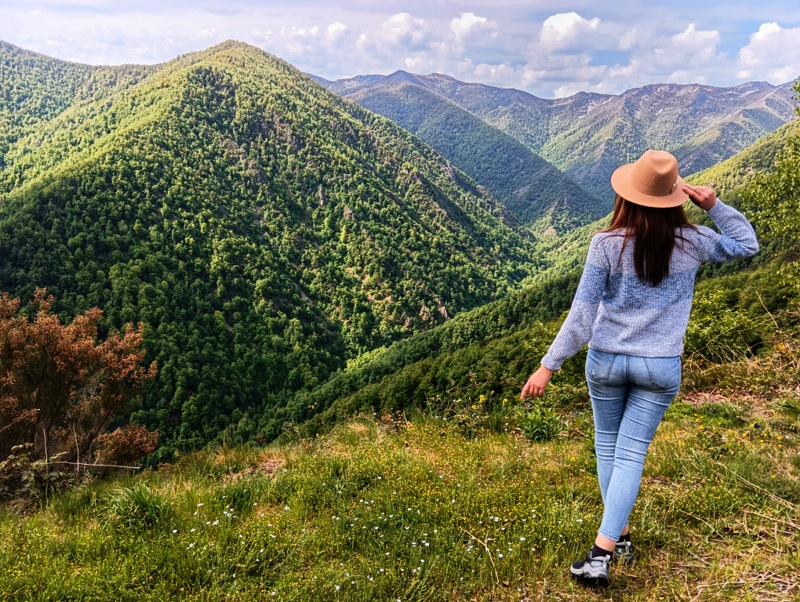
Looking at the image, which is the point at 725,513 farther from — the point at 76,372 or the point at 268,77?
the point at 268,77

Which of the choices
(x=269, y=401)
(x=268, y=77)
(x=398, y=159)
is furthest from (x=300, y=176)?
(x=269, y=401)

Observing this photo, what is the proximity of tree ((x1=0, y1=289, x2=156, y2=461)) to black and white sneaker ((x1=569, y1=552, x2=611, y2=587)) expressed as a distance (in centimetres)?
1089

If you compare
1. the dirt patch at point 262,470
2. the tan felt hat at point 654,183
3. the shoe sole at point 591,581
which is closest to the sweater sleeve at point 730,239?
the tan felt hat at point 654,183

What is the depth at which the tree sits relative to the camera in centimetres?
1074

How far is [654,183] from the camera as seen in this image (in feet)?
8.23

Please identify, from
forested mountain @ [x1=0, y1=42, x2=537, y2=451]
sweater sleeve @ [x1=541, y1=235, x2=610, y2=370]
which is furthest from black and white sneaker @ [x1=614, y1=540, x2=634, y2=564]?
forested mountain @ [x1=0, y1=42, x2=537, y2=451]

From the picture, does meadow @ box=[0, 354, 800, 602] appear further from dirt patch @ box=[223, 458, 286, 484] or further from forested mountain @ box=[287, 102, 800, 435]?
forested mountain @ box=[287, 102, 800, 435]

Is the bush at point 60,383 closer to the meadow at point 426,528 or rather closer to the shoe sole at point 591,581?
the meadow at point 426,528

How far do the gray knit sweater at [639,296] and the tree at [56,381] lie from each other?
1129cm

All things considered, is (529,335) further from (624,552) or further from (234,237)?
(234,237)

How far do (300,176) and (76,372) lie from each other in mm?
147744

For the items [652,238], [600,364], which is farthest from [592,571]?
[652,238]

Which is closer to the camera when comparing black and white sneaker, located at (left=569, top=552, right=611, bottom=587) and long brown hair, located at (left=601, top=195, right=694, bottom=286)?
long brown hair, located at (left=601, top=195, right=694, bottom=286)

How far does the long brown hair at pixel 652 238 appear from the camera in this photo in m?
2.52
